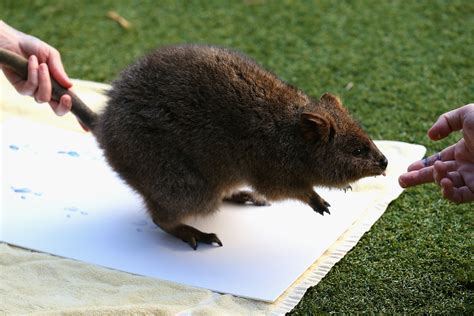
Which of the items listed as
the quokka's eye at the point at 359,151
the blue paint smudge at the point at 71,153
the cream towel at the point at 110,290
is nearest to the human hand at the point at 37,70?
the blue paint smudge at the point at 71,153

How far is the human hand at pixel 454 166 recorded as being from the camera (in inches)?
112

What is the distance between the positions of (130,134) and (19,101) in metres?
1.60

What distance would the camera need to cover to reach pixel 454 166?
9.67 ft

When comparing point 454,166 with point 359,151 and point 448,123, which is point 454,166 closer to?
point 448,123

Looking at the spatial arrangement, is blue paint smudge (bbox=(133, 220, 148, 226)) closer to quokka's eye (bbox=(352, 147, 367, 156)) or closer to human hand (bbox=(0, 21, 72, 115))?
human hand (bbox=(0, 21, 72, 115))

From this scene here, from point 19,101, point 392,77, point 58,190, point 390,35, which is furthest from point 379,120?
point 19,101

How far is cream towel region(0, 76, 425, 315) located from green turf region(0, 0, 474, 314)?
0.21 ft

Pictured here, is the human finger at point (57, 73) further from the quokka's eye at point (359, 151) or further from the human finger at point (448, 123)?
the human finger at point (448, 123)

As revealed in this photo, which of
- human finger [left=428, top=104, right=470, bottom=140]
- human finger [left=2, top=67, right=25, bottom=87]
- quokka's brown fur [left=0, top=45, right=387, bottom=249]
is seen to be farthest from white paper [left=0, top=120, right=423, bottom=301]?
human finger [left=428, top=104, right=470, bottom=140]

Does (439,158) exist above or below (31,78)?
above

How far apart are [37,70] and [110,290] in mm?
1185

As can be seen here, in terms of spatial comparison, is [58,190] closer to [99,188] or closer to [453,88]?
[99,188]

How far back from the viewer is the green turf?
311 cm

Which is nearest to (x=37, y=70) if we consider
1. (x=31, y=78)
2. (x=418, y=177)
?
(x=31, y=78)
